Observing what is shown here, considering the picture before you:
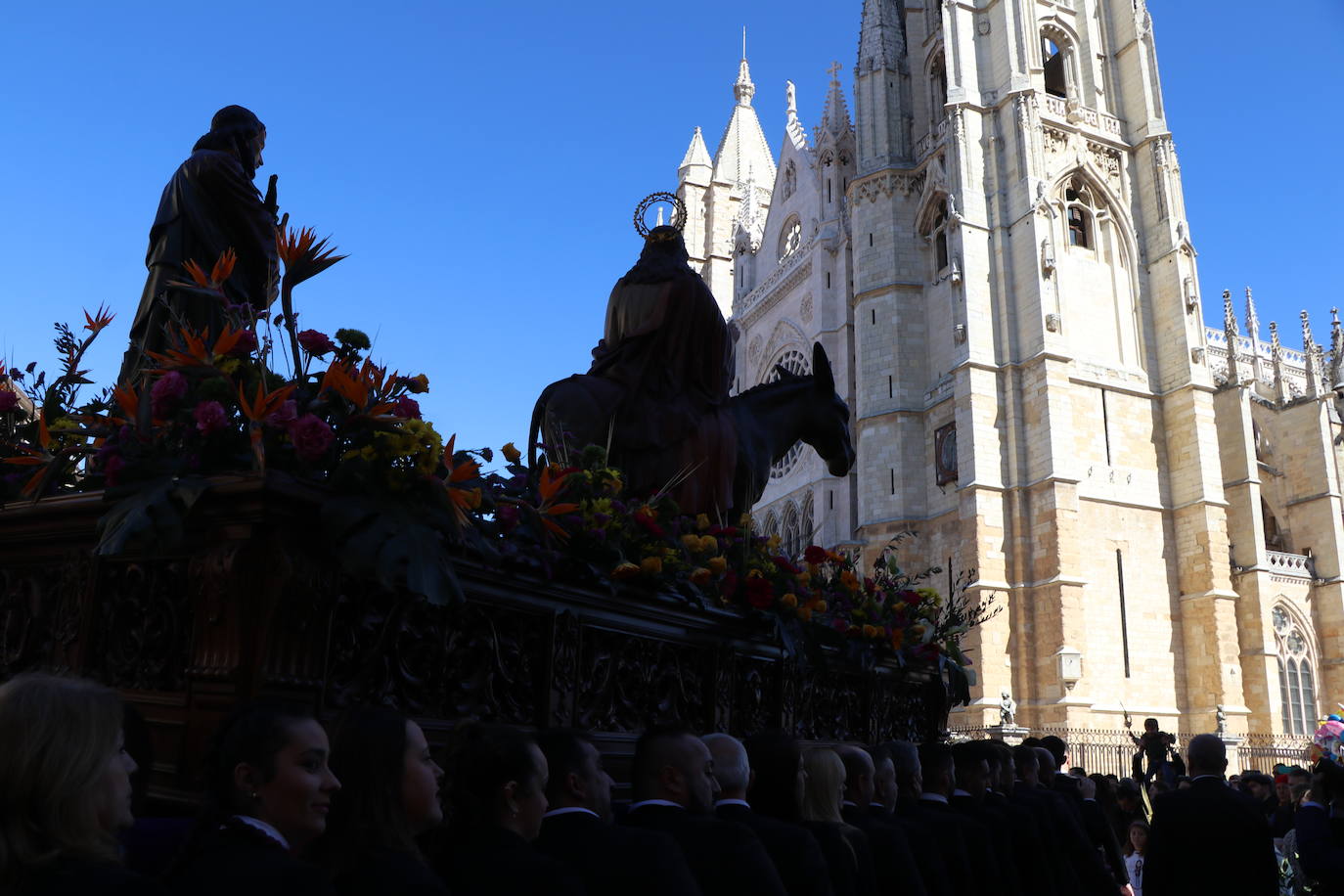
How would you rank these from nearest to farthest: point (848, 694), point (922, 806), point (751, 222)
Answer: point (922, 806) → point (848, 694) → point (751, 222)

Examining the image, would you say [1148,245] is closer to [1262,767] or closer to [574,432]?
[1262,767]

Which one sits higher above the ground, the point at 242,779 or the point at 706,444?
the point at 706,444

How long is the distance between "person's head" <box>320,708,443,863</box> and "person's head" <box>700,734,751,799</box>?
3.93 ft

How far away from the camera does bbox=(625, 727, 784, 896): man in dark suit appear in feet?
9.36

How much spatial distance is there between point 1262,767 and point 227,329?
92.5ft

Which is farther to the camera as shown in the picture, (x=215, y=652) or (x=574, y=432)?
(x=574, y=432)

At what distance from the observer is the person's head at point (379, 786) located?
7.18ft

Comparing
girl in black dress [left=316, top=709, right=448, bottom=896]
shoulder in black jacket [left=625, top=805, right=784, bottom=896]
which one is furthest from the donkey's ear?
girl in black dress [left=316, top=709, right=448, bottom=896]

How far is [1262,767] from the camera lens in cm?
2488

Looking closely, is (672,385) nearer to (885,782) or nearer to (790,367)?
(885,782)

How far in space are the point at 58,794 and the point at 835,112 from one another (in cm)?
3670

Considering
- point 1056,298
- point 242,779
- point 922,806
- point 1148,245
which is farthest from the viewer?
point 1148,245

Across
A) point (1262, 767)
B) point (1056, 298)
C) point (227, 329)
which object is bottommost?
point (1262, 767)

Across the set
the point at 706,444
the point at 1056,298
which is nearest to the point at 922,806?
the point at 706,444
